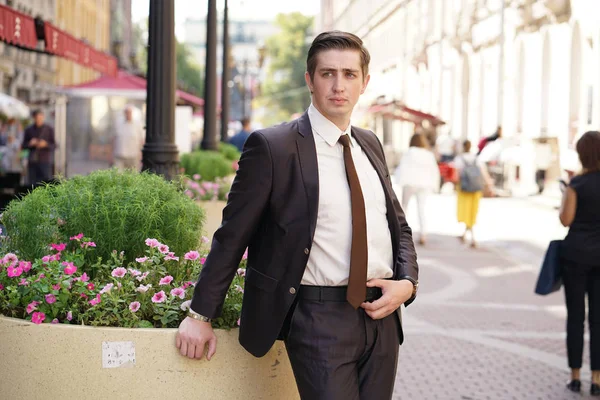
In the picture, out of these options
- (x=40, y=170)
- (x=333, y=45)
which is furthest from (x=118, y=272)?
(x=40, y=170)

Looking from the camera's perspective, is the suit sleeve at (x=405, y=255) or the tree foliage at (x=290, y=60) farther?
the tree foliage at (x=290, y=60)

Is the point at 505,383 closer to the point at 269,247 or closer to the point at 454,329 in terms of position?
the point at 454,329

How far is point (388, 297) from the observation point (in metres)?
3.54

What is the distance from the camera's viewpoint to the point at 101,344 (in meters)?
3.94

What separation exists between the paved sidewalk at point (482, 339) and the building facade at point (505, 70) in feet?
5.23

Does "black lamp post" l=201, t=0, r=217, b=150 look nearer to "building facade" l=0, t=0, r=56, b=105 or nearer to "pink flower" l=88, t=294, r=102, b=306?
"pink flower" l=88, t=294, r=102, b=306

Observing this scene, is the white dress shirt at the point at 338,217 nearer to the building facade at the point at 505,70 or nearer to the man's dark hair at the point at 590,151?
the man's dark hair at the point at 590,151

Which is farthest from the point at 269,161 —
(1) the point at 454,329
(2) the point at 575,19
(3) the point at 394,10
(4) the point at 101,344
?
(3) the point at 394,10

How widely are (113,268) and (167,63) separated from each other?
135 inches

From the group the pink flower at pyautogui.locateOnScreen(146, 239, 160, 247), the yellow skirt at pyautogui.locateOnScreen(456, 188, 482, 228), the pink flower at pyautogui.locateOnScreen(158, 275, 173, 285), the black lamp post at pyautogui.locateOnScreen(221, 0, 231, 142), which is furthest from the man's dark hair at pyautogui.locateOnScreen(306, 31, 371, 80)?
the black lamp post at pyautogui.locateOnScreen(221, 0, 231, 142)

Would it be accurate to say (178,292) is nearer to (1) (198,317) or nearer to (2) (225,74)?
(1) (198,317)

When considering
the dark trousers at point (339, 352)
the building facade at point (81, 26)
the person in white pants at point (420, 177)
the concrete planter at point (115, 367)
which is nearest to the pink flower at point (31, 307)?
the concrete planter at point (115, 367)

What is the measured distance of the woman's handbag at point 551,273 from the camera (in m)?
7.66

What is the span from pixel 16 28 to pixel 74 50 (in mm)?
5354
